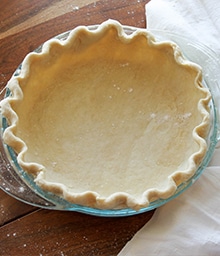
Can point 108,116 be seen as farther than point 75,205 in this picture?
Yes

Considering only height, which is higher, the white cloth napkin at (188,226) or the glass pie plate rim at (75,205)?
the glass pie plate rim at (75,205)

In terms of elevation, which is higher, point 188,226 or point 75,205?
point 75,205

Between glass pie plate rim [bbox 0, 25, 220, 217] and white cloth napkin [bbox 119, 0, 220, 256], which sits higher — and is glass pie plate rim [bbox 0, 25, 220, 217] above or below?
above

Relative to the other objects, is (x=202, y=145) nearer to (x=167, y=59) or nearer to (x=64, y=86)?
(x=167, y=59)

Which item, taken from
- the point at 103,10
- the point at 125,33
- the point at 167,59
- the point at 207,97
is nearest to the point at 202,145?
the point at 207,97
